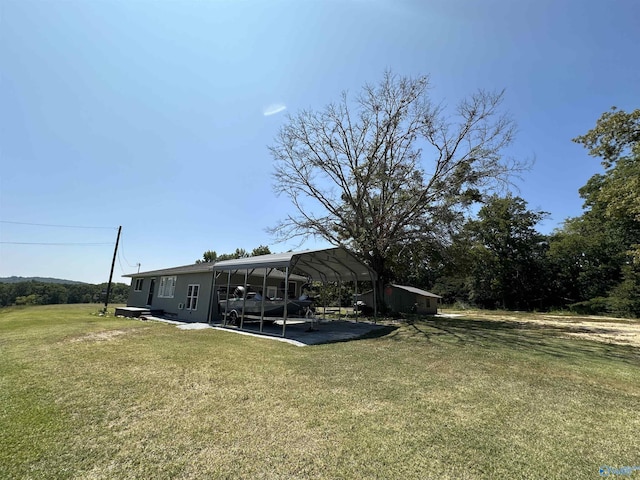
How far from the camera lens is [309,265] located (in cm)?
1292

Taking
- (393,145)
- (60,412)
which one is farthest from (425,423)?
(393,145)

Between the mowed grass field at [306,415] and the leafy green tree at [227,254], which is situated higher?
the leafy green tree at [227,254]

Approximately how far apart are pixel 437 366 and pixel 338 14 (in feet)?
37.1

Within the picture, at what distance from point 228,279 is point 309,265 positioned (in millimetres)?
3918

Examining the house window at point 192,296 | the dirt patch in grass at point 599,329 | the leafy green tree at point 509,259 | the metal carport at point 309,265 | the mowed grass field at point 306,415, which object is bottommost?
the mowed grass field at point 306,415

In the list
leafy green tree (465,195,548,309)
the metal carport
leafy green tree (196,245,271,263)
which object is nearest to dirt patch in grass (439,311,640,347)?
the metal carport

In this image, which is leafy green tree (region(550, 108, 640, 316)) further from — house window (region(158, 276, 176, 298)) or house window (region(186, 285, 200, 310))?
house window (region(158, 276, 176, 298))

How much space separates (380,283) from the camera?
705 inches

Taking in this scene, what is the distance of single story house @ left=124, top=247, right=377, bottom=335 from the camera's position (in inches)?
450

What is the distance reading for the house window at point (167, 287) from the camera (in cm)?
1669

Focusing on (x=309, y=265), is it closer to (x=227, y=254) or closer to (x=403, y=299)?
(x=403, y=299)

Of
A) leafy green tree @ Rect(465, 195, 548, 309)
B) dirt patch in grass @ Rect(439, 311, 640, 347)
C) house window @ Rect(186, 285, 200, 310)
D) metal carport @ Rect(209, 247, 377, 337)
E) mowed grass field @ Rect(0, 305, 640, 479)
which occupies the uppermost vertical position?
leafy green tree @ Rect(465, 195, 548, 309)

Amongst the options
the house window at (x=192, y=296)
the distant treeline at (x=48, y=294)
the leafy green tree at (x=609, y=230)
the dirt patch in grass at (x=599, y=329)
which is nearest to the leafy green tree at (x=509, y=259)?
the leafy green tree at (x=609, y=230)

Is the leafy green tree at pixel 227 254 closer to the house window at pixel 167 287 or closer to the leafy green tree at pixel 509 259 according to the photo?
the house window at pixel 167 287
